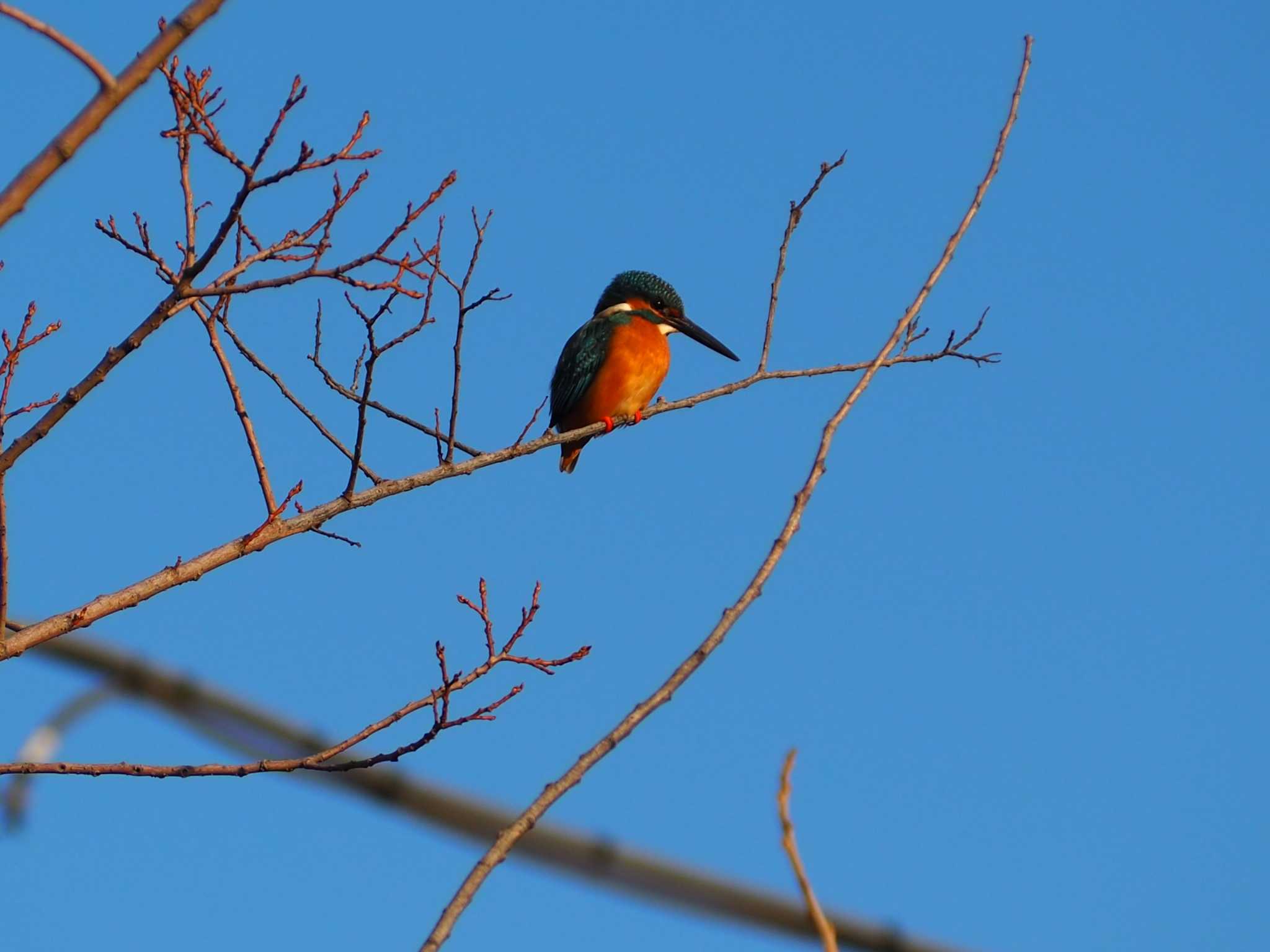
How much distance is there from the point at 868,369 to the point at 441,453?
1408mm

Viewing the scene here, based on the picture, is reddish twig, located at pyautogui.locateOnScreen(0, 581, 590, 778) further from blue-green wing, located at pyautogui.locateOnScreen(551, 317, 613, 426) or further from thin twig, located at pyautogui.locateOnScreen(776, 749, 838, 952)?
blue-green wing, located at pyautogui.locateOnScreen(551, 317, 613, 426)

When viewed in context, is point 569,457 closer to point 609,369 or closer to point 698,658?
point 609,369

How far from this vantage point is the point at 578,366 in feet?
24.5

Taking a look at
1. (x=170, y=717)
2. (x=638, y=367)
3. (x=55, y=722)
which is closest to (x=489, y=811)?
(x=170, y=717)

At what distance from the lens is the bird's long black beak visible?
8.00 metres

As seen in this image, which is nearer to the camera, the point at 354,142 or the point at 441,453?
Answer: the point at 354,142

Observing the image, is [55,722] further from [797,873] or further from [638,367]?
[638,367]

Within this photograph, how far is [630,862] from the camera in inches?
92.7

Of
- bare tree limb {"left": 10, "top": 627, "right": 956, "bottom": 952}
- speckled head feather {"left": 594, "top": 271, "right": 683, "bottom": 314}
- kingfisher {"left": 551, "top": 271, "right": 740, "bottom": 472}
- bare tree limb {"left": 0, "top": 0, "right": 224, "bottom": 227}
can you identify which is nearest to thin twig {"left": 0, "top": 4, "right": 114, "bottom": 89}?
bare tree limb {"left": 0, "top": 0, "right": 224, "bottom": 227}

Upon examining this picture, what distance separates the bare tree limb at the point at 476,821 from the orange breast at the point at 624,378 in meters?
4.53

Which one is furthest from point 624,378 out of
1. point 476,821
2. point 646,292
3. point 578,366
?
point 476,821

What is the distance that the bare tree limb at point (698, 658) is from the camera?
205 centimetres

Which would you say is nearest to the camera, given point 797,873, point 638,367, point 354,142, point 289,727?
point 797,873

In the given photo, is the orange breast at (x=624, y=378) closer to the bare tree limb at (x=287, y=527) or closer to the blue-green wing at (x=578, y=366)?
the blue-green wing at (x=578, y=366)
